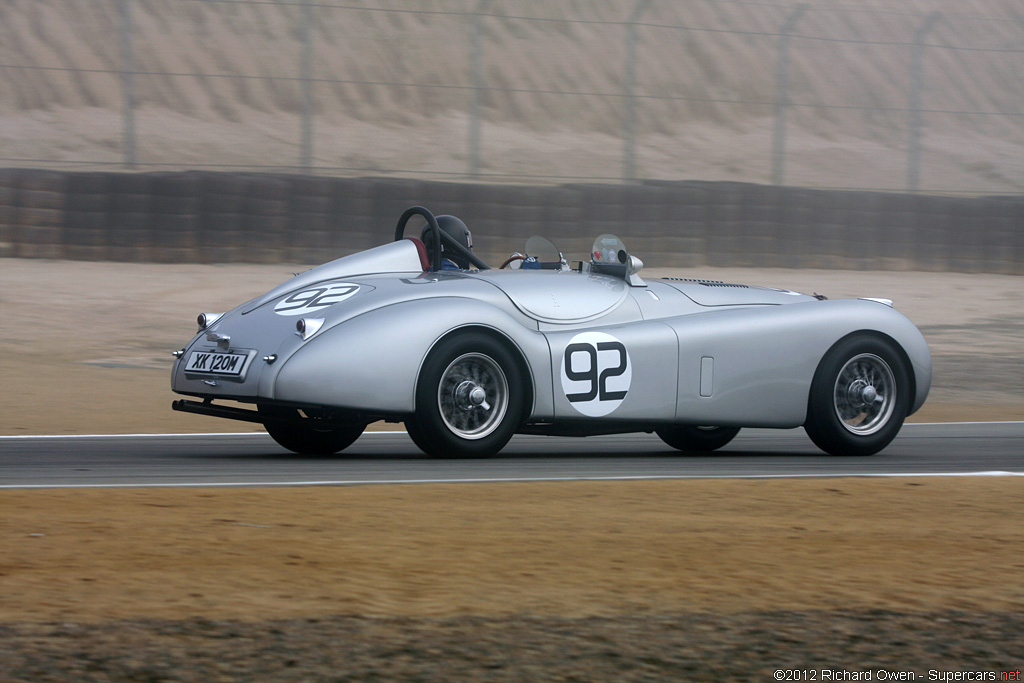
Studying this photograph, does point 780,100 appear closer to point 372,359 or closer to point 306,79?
point 306,79

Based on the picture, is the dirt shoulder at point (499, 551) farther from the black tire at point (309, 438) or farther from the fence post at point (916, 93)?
the fence post at point (916, 93)

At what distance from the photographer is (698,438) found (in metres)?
8.98

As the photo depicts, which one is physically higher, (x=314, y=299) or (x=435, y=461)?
(x=314, y=299)

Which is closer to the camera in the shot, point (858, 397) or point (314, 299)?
point (314, 299)

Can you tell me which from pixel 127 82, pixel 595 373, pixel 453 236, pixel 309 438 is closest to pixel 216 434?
pixel 309 438

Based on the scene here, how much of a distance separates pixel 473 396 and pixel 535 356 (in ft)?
1.39

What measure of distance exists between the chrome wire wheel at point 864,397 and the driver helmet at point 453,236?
7.64 feet

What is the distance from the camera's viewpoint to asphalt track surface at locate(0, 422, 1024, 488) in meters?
6.76

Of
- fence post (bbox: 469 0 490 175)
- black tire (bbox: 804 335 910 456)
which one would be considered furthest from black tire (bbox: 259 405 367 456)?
fence post (bbox: 469 0 490 175)

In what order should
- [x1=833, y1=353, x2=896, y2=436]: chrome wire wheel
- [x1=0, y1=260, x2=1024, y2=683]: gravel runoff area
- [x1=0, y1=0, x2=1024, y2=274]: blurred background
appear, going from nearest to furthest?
[x1=0, y1=260, x2=1024, y2=683]: gravel runoff area → [x1=833, y1=353, x2=896, y2=436]: chrome wire wheel → [x1=0, y1=0, x2=1024, y2=274]: blurred background

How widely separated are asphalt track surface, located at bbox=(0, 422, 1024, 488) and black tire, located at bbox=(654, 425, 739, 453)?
0.08 m

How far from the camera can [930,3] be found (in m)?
41.5

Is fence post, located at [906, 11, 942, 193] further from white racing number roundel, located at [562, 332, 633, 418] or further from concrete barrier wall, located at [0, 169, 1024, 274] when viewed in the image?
white racing number roundel, located at [562, 332, 633, 418]

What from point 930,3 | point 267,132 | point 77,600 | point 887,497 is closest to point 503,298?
point 887,497
